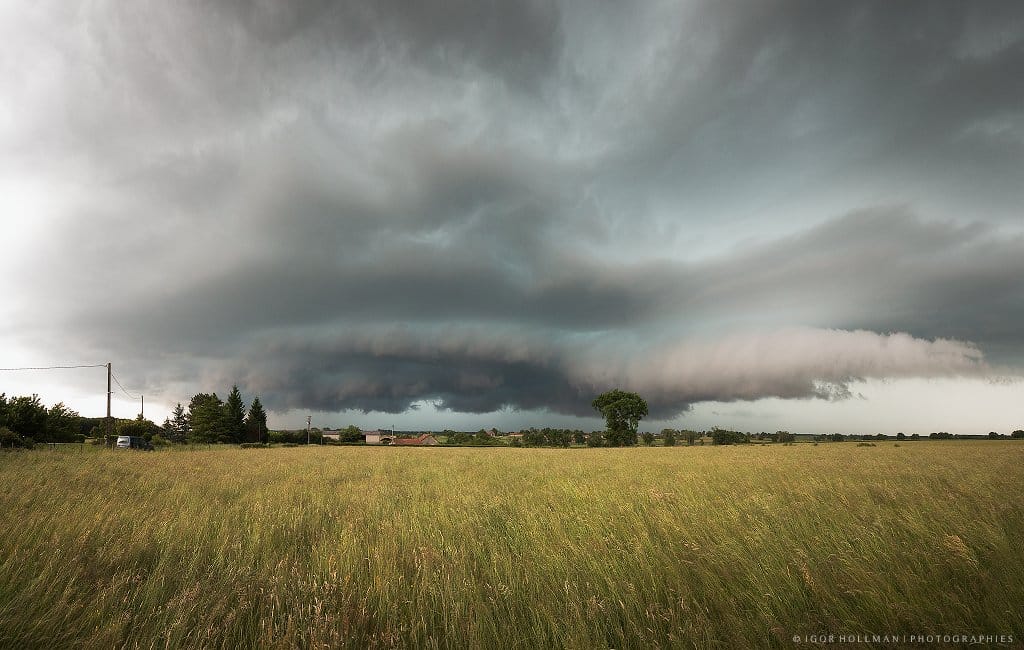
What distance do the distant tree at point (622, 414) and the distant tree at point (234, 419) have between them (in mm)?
87617

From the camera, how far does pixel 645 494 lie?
9.96 metres

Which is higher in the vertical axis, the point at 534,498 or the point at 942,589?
the point at 942,589

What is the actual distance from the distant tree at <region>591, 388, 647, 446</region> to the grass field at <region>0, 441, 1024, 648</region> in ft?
311

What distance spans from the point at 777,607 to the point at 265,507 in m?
9.07

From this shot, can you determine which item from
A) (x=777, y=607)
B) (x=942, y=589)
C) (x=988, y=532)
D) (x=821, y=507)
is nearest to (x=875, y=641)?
(x=777, y=607)

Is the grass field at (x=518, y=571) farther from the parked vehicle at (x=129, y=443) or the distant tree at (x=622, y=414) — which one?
the distant tree at (x=622, y=414)

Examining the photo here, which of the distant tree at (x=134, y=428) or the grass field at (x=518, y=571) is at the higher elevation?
the grass field at (x=518, y=571)

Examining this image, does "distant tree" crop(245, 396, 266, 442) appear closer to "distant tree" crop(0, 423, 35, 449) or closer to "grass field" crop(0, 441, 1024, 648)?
"distant tree" crop(0, 423, 35, 449)

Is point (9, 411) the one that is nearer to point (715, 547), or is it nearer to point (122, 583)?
point (122, 583)

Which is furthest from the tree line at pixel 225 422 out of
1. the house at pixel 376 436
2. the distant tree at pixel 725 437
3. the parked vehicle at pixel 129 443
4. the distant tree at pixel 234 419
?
the distant tree at pixel 725 437

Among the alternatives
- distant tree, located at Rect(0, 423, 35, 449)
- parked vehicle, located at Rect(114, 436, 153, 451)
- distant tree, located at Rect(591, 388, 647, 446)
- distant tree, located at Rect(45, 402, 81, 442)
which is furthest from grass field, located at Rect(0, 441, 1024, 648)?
distant tree, located at Rect(591, 388, 647, 446)

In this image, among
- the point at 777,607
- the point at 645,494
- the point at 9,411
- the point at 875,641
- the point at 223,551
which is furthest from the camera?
the point at 9,411

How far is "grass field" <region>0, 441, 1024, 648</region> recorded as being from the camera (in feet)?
11.9

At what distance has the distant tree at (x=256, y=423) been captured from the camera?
398ft
